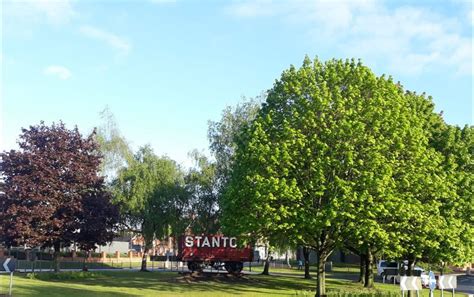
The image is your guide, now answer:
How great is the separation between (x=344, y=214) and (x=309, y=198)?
2.68 m

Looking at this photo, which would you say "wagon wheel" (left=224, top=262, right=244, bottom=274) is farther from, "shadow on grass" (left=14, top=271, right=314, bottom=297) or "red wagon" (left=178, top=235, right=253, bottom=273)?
"shadow on grass" (left=14, top=271, right=314, bottom=297)

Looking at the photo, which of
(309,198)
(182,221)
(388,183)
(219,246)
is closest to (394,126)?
(388,183)

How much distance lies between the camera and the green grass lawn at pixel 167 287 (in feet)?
104

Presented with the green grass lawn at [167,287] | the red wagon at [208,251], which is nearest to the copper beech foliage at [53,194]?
the green grass lawn at [167,287]

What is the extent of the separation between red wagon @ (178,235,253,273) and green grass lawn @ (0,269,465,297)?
2.67m

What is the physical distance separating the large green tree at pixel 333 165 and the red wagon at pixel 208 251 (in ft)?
54.8

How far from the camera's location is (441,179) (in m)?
29.9

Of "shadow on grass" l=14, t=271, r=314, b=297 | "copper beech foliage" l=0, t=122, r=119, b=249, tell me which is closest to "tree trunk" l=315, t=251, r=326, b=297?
"shadow on grass" l=14, t=271, r=314, b=297

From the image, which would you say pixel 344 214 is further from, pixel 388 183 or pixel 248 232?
pixel 248 232

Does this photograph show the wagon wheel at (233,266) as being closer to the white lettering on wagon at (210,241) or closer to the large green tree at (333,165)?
the white lettering on wagon at (210,241)

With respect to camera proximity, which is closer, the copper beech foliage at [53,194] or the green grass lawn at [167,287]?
the green grass lawn at [167,287]

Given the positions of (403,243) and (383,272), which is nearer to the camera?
(403,243)

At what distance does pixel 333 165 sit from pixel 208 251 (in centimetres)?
2313

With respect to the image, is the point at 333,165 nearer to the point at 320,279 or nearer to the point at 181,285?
the point at 320,279
